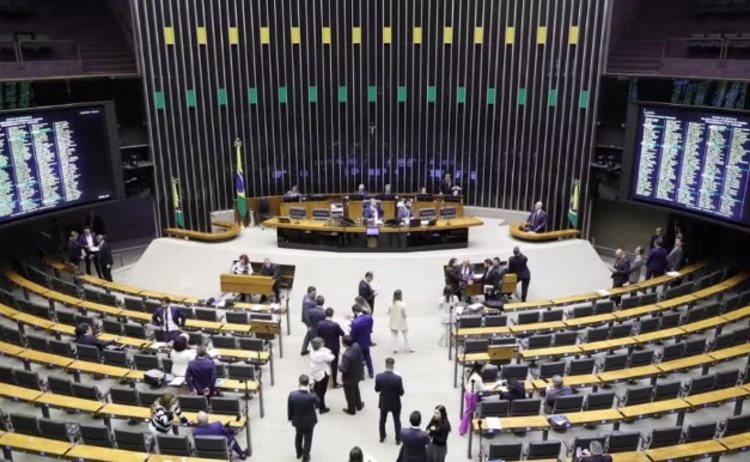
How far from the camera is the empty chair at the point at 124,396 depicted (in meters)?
8.70

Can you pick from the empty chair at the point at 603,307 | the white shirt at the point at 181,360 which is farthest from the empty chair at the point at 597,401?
the white shirt at the point at 181,360

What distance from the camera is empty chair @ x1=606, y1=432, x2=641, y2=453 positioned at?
25.5 feet

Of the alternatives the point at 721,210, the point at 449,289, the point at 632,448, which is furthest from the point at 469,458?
the point at 721,210

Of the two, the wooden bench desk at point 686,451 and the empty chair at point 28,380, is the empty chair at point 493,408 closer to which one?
the wooden bench desk at point 686,451

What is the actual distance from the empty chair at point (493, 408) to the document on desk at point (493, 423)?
A: 17 centimetres

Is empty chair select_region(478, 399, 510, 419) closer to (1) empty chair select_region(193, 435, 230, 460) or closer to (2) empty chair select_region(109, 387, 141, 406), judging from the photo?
(1) empty chair select_region(193, 435, 230, 460)

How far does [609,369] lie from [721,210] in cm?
492

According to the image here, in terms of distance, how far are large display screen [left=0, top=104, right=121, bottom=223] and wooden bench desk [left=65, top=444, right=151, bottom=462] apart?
23.2ft

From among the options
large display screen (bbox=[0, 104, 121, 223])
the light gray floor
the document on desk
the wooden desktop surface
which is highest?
large display screen (bbox=[0, 104, 121, 223])

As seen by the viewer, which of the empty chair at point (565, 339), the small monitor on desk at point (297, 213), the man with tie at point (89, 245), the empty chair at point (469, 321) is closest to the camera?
the empty chair at point (565, 339)

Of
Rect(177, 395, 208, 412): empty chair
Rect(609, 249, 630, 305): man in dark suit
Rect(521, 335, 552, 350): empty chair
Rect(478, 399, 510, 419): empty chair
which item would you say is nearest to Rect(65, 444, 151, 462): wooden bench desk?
Rect(177, 395, 208, 412): empty chair

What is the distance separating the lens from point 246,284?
13.2 meters

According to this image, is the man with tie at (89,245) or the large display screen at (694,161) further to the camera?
the man with tie at (89,245)

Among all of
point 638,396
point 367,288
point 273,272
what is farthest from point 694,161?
point 273,272
